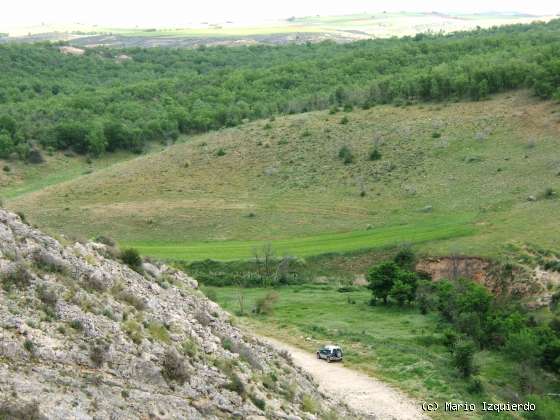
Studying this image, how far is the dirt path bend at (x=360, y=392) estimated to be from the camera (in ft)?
95.7

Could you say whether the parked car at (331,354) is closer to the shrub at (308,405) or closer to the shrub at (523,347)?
the shrub at (523,347)

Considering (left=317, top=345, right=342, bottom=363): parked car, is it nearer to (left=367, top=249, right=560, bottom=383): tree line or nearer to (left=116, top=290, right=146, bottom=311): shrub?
(left=367, top=249, right=560, bottom=383): tree line

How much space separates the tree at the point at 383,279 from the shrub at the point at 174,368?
2795 centimetres

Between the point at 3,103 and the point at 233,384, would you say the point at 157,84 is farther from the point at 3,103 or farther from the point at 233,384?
the point at 233,384

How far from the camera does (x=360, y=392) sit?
3166cm

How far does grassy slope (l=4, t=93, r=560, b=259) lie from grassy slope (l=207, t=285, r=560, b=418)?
8.04m

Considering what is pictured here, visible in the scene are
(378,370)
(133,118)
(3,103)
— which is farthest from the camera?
(3,103)

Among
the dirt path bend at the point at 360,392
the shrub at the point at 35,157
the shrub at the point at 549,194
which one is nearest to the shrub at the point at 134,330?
the dirt path bend at the point at 360,392

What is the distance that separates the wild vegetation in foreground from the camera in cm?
3312

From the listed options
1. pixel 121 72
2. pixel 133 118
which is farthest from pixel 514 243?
pixel 121 72

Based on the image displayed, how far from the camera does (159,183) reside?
73188 millimetres

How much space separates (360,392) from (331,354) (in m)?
4.05

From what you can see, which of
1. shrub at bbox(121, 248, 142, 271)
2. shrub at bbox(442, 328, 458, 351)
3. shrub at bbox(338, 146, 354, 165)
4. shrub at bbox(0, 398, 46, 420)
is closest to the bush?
shrub at bbox(442, 328, 458, 351)

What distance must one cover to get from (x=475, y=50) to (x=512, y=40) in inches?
241
